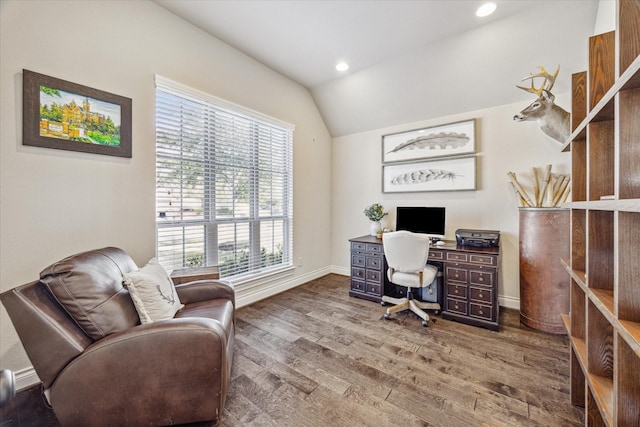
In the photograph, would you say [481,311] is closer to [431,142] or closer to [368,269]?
[368,269]

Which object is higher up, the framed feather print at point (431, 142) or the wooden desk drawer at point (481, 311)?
the framed feather print at point (431, 142)

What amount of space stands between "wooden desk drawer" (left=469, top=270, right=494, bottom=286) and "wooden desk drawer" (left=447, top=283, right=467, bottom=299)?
13 cm

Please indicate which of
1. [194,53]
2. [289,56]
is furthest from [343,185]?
[194,53]

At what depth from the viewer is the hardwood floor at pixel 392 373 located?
59.6 inches

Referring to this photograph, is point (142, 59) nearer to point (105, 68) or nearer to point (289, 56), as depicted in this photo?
point (105, 68)

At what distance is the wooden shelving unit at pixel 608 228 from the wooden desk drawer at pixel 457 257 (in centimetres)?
107

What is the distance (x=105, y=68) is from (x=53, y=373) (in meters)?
2.22

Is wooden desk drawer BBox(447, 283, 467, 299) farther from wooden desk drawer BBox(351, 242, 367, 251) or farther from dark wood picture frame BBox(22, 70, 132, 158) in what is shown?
dark wood picture frame BBox(22, 70, 132, 158)

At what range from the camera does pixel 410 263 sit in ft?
8.57

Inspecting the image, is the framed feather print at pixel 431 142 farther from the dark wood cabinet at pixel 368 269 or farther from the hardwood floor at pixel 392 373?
the hardwood floor at pixel 392 373

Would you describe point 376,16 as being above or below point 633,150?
above

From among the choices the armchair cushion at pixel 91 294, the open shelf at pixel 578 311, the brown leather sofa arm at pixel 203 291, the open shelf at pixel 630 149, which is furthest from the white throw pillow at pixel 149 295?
the open shelf at pixel 578 311

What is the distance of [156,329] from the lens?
1.29 meters

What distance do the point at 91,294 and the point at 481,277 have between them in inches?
125
